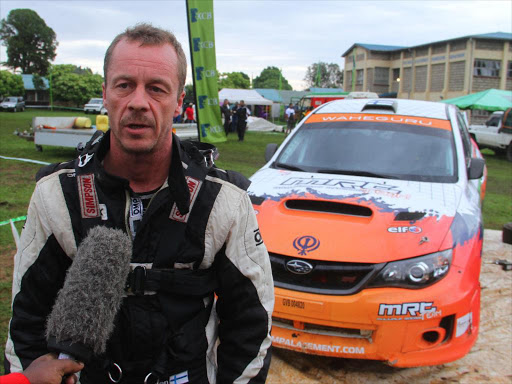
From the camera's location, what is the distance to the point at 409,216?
320 cm

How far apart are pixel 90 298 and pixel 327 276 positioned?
2.01 metres

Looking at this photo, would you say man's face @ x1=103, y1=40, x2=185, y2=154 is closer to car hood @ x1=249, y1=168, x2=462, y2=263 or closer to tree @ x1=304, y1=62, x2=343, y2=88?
→ car hood @ x1=249, y1=168, x2=462, y2=263

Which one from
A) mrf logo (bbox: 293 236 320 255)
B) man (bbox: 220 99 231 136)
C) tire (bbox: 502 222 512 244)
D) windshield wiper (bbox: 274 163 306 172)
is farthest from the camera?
man (bbox: 220 99 231 136)

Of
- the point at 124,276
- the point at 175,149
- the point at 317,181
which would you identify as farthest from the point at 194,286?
the point at 317,181

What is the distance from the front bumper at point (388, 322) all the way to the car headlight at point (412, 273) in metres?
0.04

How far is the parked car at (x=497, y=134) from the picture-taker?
18922 mm

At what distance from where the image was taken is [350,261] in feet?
9.61

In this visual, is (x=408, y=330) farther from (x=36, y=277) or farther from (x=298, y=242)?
(x=36, y=277)

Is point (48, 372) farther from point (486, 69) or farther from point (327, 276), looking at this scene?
point (486, 69)

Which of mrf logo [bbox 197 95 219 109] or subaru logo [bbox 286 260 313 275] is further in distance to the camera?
mrf logo [bbox 197 95 219 109]

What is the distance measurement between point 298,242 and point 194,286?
5.48 feet

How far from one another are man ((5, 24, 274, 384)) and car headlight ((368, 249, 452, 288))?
4.95ft

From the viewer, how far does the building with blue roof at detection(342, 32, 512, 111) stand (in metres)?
48.5

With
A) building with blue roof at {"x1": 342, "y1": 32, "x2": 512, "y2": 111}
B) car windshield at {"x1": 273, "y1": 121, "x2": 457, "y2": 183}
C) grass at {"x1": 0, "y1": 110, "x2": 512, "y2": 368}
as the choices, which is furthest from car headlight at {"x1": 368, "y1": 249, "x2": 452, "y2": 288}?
building with blue roof at {"x1": 342, "y1": 32, "x2": 512, "y2": 111}
